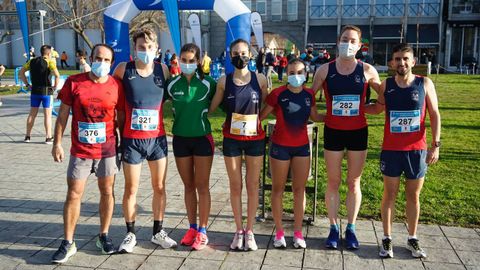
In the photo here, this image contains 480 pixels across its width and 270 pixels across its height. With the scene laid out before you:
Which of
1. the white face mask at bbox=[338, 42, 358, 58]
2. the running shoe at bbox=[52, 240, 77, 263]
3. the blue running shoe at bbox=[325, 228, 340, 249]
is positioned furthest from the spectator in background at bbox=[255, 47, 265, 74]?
the running shoe at bbox=[52, 240, 77, 263]

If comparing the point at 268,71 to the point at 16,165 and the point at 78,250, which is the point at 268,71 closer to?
the point at 16,165

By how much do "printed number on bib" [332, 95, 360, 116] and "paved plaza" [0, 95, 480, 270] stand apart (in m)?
1.30

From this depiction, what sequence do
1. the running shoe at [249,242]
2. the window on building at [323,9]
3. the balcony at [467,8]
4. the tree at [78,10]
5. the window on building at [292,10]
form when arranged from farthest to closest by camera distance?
the window on building at [292,10] → the window on building at [323,9] → the balcony at [467,8] → the tree at [78,10] → the running shoe at [249,242]

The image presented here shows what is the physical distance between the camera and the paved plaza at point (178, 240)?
3941 millimetres

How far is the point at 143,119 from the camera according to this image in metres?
3.99

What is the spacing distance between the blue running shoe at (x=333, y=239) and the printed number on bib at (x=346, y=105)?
45.1 inches

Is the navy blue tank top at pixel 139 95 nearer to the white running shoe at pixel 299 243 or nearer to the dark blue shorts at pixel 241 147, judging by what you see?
the dark blue shorts at pixel 241 147

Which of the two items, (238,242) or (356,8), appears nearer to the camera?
(238,242)

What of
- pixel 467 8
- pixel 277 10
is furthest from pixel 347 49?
pixel 277 10

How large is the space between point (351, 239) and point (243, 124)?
59.8 inches

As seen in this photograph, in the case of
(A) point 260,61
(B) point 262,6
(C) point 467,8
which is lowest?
(A) point 260,61

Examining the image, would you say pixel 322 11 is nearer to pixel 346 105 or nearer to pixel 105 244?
pixel 346 105

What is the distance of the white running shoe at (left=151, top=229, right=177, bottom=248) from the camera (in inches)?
168

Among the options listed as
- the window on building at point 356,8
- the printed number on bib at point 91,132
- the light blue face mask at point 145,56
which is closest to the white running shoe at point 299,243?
the printed number on bib at point 91,132
